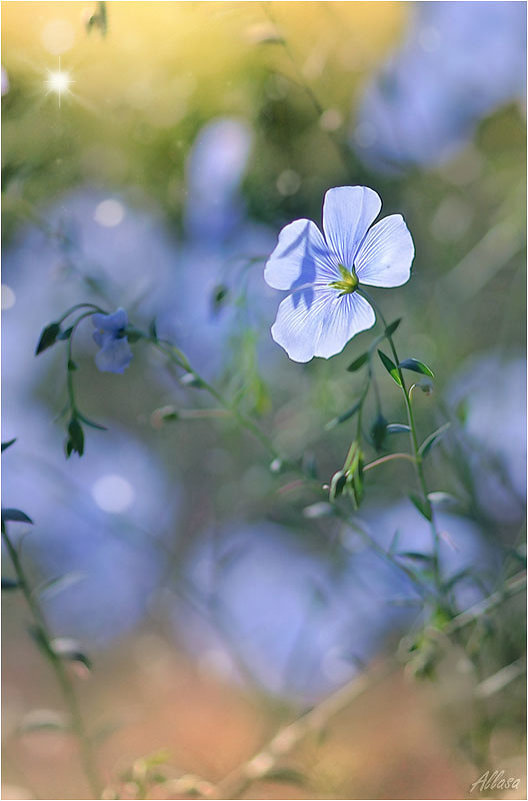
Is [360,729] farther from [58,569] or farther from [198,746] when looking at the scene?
[58,569]

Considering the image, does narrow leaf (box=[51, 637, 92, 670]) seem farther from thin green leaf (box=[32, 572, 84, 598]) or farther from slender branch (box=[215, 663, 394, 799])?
slender branch (box=[215, 663, 394, 799])

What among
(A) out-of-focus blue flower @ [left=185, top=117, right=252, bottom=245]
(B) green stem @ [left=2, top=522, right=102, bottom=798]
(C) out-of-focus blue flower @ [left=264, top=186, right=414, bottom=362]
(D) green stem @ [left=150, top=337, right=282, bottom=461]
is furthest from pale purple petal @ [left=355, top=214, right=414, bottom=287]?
(A) out-of-focus blue flower @ [left=185, top=117, right=252, bottom=245]

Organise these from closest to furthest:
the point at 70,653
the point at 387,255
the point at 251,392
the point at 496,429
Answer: the point at 387,255 → the point at 70,653 → the point at 251,392 → the point at 496,429

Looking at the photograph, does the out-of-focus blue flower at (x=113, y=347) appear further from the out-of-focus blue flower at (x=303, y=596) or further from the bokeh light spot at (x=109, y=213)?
the bokeh light spot at (x=109, y=213)

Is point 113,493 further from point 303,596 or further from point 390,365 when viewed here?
point 390,365

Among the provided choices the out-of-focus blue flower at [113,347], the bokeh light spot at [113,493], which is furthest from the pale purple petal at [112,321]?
the bokeh light spot at [113,493]

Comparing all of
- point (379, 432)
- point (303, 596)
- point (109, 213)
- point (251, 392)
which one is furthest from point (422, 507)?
point (109, 213)
